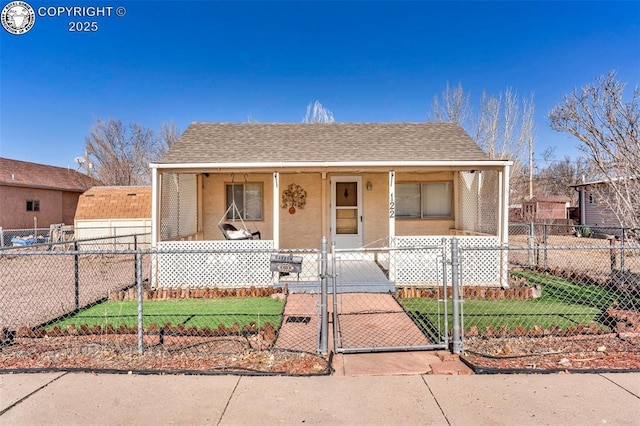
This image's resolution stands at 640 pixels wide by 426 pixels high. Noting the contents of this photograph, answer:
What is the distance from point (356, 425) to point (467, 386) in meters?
1.27

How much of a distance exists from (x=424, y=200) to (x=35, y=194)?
880 inches

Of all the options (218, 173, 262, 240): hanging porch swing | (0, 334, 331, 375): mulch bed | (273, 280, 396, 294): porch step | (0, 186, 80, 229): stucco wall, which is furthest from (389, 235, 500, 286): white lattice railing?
(0, 186, 80, 229): stucco wall

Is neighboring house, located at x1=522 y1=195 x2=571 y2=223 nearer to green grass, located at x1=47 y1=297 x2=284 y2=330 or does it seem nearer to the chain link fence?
the chain link fence

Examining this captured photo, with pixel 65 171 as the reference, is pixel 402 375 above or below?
below

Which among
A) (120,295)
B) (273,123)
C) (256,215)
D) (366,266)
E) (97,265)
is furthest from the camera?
(97,265)

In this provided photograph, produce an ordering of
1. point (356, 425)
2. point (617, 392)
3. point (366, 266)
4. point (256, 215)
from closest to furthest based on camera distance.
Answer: point (356, 425), point (617, 392), point (366, 266), point (256, 215)

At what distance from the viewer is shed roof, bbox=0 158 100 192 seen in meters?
20.2

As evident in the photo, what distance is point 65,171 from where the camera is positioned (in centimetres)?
2552

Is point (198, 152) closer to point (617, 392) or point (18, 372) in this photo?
point (18, 372)

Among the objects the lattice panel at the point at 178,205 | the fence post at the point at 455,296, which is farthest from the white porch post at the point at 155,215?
the fence post at the point at 455,296

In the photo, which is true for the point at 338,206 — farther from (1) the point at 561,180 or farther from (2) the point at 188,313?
(1) the point at 561,180

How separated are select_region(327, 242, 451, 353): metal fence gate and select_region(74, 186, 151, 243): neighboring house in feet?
36.3

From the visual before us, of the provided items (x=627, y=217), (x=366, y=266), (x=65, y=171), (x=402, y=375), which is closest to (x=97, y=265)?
(x=366, y=266)

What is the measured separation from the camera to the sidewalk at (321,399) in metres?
2.99
